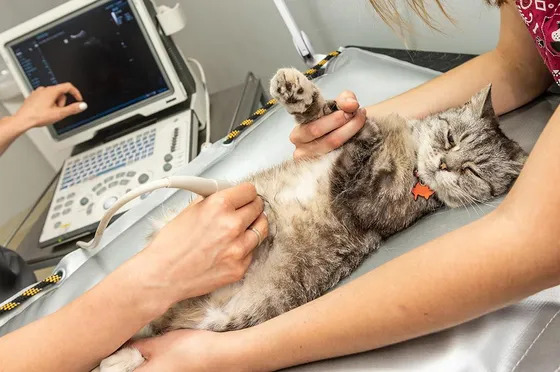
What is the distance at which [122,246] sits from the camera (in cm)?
121

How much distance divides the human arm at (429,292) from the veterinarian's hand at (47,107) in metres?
1.04

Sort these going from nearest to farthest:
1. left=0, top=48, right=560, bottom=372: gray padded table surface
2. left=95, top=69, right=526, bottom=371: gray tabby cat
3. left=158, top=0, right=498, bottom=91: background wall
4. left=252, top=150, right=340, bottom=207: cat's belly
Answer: left=0, top=48, right=560, bottom=372: gray padded table surface
left=95, top=69, right=526, bottom=371: gray tabby cat
left=252, top=150, right=340, bottom=207: cat's belly
left=158, top=0, right=498, bottom=91: background wall

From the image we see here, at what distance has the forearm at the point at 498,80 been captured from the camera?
3.44 feet

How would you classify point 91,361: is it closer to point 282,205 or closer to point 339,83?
point 282,205

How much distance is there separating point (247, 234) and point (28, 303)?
0.61 meters

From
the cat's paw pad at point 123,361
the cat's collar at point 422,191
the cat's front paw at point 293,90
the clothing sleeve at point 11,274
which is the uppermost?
the cat's front paw at point 293,90

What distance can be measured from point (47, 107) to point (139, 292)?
1014mm

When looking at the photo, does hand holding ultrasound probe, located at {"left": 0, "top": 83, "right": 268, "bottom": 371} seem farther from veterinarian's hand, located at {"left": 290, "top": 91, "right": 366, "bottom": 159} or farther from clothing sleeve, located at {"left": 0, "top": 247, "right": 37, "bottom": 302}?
clothing sleeve, located at {"left": 0, "top": 247, "right": 37, "bottom": 302}

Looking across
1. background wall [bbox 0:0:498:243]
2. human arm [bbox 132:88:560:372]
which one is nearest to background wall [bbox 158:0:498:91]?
background wall [bbox 0:0:498:243]

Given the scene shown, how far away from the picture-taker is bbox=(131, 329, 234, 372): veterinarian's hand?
2.71 feet

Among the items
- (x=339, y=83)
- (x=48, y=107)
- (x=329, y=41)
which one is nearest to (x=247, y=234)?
(x=339, y=83)

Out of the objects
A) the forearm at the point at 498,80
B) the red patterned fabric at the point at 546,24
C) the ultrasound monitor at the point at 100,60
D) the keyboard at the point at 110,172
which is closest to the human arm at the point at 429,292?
the red patterned fabric at the point at 546,24

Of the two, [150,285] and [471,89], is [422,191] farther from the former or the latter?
[150,285]

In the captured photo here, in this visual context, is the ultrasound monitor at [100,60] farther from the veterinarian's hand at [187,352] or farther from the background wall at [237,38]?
the veterinarian's hand at [187,352]
